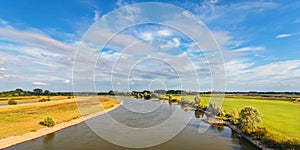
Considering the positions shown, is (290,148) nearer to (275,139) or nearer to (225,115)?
(275,139)

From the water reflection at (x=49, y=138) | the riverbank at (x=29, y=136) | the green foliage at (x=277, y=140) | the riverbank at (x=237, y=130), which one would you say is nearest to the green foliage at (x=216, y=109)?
the riverbank at (x=237, y=130)

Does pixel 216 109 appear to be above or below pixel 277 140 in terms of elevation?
above

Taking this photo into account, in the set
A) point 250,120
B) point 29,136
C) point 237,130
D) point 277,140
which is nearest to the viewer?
point 277,140

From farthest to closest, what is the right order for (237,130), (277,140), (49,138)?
1. (237,130)
2. (49,138)
3. (277,140)

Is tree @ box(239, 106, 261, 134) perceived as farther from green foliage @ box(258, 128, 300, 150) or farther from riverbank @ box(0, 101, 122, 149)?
riverbank @ box(0, 101, 122, 149)

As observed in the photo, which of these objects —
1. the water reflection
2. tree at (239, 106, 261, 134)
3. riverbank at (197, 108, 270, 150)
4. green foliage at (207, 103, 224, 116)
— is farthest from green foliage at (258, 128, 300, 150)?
the water reflection

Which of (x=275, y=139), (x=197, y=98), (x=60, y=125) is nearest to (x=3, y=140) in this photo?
(x=60, y=125)

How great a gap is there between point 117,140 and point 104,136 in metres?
3.23

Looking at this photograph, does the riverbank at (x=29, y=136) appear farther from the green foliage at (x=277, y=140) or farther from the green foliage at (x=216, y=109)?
the green foliage at (x=216, y=109)

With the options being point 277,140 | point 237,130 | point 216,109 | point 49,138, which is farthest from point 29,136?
point 216,109

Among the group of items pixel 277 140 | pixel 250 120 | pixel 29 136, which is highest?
pixel 250 120

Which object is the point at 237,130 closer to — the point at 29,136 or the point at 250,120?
the point at 250,120

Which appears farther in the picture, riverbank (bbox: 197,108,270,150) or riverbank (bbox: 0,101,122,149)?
riverbank (bbox: 197,108,270,150)

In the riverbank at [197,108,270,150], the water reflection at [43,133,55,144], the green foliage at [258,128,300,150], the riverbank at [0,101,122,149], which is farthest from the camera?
the water reflection at [43,133,55,144]
